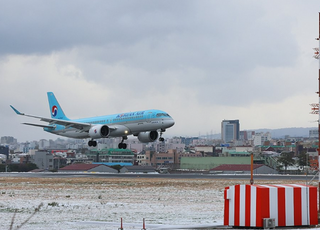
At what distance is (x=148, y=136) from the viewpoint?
82188 mm

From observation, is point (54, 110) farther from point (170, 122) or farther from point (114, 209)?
point (114, 209)

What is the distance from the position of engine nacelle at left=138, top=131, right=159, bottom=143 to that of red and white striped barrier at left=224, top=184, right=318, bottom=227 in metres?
58.1

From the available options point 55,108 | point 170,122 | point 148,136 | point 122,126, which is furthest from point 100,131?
point 55,108

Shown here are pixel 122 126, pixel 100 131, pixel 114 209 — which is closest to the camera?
pixel 114 209

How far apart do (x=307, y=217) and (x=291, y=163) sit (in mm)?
146441

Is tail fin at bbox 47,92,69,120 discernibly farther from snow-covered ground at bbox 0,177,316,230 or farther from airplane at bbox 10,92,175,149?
snow-covered ground at bbox 0,177,316,230

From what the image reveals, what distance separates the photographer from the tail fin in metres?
99.6

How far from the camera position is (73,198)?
39.1m

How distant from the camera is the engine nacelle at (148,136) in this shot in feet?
269

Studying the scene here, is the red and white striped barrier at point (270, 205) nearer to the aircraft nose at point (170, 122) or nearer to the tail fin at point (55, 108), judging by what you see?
the aircraft nose at point (170, 122)

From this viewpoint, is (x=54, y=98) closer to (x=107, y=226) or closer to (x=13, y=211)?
(x=13, y=211)

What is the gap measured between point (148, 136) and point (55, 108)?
25537 mm

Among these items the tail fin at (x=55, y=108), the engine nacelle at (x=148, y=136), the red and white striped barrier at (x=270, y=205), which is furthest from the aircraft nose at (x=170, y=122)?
the red and white striped barrier at (x=270, y=205)

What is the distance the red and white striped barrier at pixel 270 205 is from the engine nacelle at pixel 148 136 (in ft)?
191
